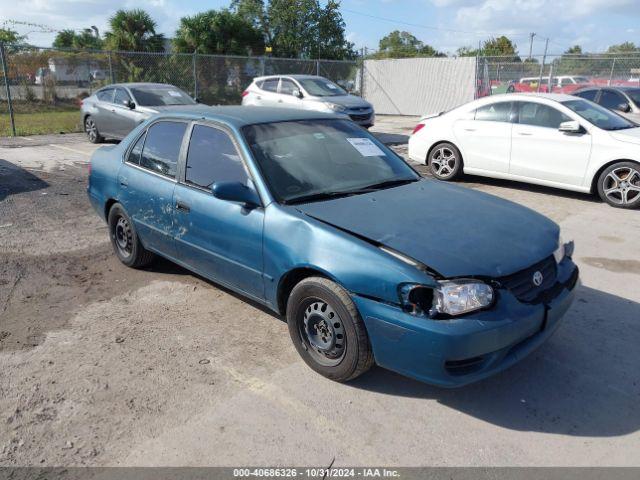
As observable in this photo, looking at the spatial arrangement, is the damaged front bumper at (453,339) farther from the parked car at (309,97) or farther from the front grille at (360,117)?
the front grille at (360,117)

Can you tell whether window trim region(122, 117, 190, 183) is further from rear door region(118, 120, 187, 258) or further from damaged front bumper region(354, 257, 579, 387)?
damaged front bumper region(354, 257, 579, 387)

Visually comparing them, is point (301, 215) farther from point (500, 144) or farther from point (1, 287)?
point (500, 144)

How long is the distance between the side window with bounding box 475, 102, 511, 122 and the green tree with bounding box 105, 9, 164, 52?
19.8 m

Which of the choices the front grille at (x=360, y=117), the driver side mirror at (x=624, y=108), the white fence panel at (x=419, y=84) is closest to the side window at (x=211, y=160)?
the front grille at (x=360, y=117)

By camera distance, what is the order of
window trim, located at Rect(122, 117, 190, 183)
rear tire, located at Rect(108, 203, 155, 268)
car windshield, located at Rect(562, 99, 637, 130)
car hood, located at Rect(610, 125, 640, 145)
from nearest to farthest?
window trim, located at Rect(122, 117, 190, 183), rear tire, located at Rect(108, 203, 155, 268), car hood, located at Rect(610, 125, 640, 145), car windshield, located at Rect(562, 99, 637, 130)

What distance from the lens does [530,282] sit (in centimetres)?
318

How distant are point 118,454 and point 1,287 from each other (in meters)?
2.89

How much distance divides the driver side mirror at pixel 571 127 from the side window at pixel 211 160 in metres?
5.64

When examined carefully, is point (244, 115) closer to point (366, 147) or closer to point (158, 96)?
point (366, 147)

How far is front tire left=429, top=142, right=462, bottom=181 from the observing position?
906cm

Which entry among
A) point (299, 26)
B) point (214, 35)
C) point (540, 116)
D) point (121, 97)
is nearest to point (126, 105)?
point (121, 97)

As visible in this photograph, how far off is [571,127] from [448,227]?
5356 mm

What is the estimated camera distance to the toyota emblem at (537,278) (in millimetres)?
3205

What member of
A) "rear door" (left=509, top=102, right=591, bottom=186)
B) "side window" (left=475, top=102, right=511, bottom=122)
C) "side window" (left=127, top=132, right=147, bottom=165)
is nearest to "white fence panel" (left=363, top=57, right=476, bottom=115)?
"side window" (left=475, top=102, right=511, bottom=122)
